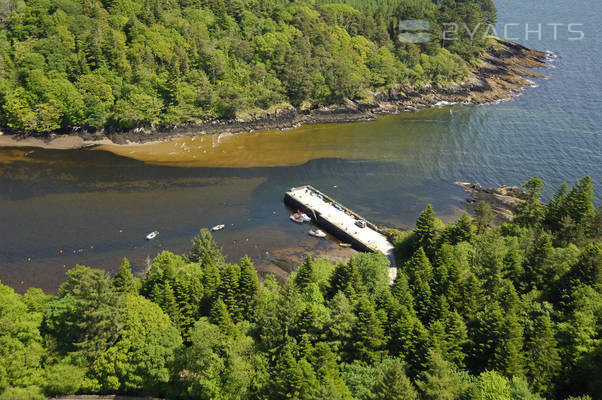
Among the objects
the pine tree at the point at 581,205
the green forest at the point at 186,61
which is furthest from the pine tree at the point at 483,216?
the green forest at the point at 186,61

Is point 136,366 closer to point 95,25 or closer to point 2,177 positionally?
point 2,177

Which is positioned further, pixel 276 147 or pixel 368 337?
pixel 276 147

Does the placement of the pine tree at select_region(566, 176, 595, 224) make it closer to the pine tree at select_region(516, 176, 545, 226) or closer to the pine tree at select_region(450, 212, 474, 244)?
the pine tree at select_region(516, 176, 545, 226)

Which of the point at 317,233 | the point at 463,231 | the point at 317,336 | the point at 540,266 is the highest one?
the point at 317,336

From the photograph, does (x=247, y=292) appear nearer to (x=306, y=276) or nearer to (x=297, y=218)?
(x=306, y=276)

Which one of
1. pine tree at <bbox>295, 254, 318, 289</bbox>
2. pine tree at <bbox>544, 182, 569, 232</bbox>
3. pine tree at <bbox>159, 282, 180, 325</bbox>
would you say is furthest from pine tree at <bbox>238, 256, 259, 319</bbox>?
pine tree at <bbox>544, 182, 569, 232</bbox>

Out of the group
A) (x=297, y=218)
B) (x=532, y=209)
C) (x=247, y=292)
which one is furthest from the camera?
(x=297, y=218)

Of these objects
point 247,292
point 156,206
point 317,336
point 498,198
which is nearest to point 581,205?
point 498,198
